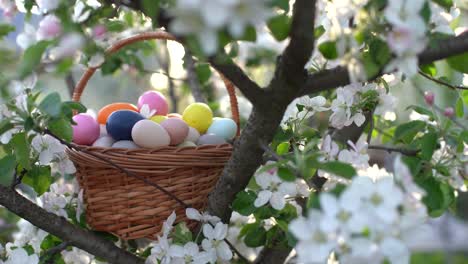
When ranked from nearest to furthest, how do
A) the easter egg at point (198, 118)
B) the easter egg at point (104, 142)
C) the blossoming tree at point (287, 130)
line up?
the blossoming tree at point (287, 130), the easter egg at point (104, 142), the easter egg at point (198, 118)

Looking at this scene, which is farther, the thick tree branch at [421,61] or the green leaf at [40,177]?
the green leaf at [40,177]

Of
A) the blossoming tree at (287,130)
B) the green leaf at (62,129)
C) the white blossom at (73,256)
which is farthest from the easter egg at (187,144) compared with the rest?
the white blossom at (73,256)

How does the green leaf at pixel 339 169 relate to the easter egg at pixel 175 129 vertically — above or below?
above

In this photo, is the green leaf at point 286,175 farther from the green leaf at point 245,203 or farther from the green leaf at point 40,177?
the green leaf at point 40,177

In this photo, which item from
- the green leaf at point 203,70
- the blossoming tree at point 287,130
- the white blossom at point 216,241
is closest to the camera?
the blossoming tree at point 287,130

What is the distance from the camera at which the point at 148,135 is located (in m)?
1.17

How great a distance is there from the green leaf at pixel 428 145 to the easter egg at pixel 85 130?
1.88 ft

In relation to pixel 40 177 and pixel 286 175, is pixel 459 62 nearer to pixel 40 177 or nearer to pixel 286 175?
pixel 286 175

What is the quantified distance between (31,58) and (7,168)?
1.33ft

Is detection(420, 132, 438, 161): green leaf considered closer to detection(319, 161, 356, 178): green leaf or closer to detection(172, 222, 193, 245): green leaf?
detection(319, 161, 356, 178): green leaf

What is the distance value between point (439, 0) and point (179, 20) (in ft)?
1.24

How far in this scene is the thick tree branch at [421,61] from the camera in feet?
2.74

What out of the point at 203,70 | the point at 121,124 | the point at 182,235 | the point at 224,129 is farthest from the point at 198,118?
the point at 203,70

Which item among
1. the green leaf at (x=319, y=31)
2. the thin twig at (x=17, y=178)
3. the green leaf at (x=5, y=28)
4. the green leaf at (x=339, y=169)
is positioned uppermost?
the green leaf at (x=5, y=28)
